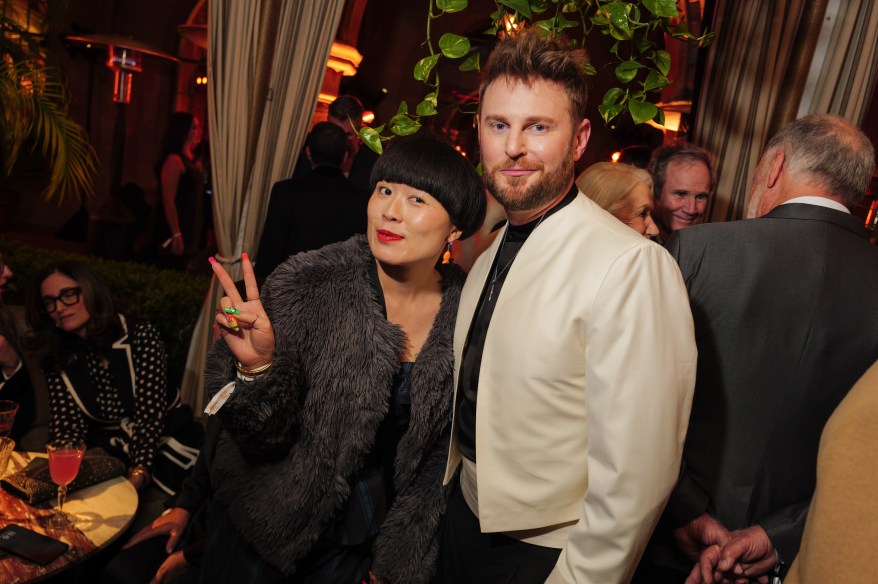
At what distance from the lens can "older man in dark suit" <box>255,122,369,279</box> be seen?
324cm

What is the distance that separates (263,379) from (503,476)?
0.57 metres

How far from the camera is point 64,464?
2049mm

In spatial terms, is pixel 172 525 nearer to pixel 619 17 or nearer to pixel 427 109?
pixel 427 109

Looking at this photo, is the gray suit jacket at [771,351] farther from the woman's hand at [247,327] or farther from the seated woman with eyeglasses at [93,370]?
the seated woman with eyeglasses at [93,370]

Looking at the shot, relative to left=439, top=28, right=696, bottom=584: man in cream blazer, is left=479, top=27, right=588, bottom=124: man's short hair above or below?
above

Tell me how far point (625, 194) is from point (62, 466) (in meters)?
1.96

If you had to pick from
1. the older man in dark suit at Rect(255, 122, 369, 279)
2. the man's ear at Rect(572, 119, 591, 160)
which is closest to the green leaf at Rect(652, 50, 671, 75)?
the man's ear at Rect(572, 119, 591, 160)

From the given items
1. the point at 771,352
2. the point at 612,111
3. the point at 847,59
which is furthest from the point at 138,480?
the point at 847,59

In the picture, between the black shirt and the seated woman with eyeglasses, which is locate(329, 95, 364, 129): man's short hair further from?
the black shirt

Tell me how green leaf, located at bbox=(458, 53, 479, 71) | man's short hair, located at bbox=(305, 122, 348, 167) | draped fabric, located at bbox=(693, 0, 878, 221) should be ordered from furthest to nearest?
1. man's short hair, located at bbox=(305, 122, 348, 167)
2. draped fabric, located at bbox=(693, 0, 878, 221)
3. green leaf, located at bbox=(458, 53, 479, 71)

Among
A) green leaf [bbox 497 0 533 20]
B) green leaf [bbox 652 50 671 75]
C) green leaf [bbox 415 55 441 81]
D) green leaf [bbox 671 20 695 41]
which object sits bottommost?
green leaf [bbox 415 55 441 81]

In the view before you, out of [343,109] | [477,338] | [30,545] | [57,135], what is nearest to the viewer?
[477,338]

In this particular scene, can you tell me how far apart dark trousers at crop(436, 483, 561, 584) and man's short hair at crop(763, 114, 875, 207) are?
3.52 feet

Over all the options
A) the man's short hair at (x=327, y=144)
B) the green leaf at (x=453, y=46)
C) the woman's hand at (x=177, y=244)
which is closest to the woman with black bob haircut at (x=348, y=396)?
the green leaf at (x=453, y=46)
